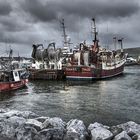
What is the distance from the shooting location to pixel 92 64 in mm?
73125

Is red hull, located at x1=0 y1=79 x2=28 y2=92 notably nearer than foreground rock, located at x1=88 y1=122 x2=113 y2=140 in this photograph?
No

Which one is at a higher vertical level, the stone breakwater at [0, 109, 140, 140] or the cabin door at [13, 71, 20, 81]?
the cabin door at [13, 71, 20, 81]

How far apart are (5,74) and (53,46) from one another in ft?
97.4

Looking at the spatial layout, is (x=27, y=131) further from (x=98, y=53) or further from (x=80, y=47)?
(x=98, y=53)

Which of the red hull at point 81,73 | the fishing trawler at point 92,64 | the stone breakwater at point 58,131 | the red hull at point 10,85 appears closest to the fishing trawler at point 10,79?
the red hull at point 10,85

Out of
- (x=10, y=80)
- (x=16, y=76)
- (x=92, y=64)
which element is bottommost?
(x=10, y=80)

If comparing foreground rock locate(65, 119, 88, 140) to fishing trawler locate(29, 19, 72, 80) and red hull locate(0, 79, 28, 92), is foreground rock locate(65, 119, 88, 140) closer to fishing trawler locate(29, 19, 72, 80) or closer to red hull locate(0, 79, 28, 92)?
red hull locate(0, 79, 28, 92)

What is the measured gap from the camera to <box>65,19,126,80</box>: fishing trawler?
66812 mm

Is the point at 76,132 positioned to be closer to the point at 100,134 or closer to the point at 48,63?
the point at 100,134

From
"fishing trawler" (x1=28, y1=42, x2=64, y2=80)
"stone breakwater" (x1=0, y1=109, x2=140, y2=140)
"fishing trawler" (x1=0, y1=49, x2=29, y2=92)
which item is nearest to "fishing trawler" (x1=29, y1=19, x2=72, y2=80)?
"fishing trawler" (x1=28, y1=42, x2=64, y2=80)

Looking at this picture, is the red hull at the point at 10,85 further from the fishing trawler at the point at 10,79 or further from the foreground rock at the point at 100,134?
the foreground rock at the point at 100,134

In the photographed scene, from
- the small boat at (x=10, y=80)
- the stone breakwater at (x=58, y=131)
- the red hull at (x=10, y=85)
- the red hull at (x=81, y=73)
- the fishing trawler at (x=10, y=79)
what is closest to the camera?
the stone breakwater at (x=58, y=131)

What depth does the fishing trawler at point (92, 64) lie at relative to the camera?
2630 inches

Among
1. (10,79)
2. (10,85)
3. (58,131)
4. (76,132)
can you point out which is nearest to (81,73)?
(10,79)
